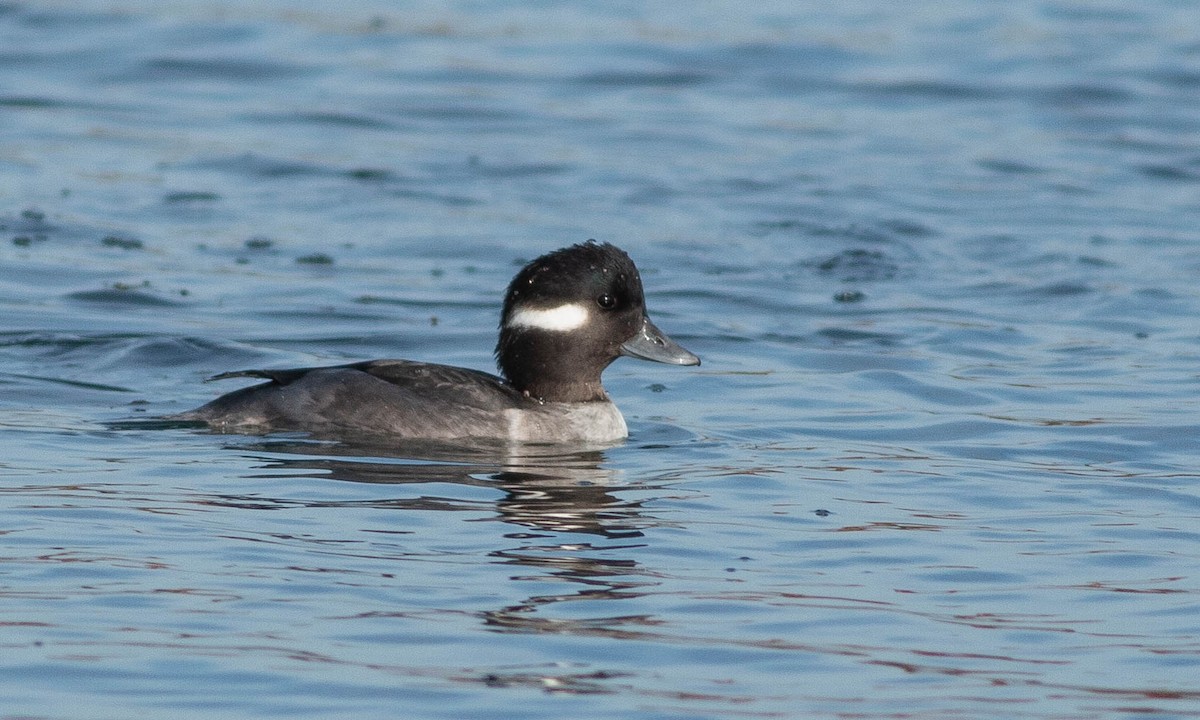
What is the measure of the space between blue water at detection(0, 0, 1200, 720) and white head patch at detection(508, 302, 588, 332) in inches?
28.2

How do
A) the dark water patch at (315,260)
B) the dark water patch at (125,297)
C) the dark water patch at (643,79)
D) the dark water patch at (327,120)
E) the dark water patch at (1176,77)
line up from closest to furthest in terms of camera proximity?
1. the dark water patch at (125,297)
2. the dark water patch at (315,260)
3. the dark water patch at (327,120)
4. the dark water patch at (643,79)
5. the dark water patch at (1176,77)

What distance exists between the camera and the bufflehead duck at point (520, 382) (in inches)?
413

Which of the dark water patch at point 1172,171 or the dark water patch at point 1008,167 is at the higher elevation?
the dark water patch at point 1008,167

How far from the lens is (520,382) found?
11.1 metres

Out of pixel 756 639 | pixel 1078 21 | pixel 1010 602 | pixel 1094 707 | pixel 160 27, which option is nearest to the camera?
pixel 1094 707

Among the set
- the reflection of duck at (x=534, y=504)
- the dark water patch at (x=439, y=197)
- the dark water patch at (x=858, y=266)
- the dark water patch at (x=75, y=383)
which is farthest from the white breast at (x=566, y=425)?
the dark water patch at (x=439, y=197)

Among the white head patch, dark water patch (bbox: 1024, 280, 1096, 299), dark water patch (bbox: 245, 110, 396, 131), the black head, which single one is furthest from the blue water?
the white head patch

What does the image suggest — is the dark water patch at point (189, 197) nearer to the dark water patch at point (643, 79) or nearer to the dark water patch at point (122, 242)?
the dark water patch at point (122, 242)

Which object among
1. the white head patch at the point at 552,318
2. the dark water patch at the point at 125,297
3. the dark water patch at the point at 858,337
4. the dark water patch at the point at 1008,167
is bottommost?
the dark water patch at the point at 858,337

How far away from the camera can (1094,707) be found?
6508mm

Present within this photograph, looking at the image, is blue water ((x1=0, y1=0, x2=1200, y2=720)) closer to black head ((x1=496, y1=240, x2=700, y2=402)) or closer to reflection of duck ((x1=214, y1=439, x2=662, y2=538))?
reflection of duck ((x1=214, y1=439, x2=662, y2=538))

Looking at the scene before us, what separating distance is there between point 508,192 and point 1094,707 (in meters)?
12.6

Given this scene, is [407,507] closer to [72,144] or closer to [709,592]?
[709,592]

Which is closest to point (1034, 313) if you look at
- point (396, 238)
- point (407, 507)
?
point (396, 238)
